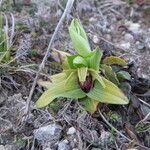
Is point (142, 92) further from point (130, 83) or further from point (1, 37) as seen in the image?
point (1, 37)

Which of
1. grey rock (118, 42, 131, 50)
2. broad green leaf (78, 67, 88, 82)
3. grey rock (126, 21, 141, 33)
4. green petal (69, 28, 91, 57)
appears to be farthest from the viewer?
grey rock (126, 21, 141, 33)

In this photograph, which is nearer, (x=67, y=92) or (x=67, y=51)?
(x=67, y=92)

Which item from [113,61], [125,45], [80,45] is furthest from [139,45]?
[80,45]

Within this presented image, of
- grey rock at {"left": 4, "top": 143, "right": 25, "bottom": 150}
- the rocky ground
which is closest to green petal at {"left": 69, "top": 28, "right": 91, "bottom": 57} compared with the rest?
the rocky ground

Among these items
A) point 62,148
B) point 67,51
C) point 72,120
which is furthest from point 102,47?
point 62,148

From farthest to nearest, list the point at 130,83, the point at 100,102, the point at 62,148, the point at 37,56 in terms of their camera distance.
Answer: the point at 37,56 → the point at 130,83 → the point at 100,102 → the point at 62,148

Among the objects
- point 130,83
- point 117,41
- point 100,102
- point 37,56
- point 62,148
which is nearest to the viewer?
point 62,148

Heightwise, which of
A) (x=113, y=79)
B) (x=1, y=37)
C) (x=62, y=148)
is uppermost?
(x=1, y=37)

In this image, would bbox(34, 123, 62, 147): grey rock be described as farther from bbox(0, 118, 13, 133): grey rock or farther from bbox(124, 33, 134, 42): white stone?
bbox(124, 33, 134, 42): white stone
